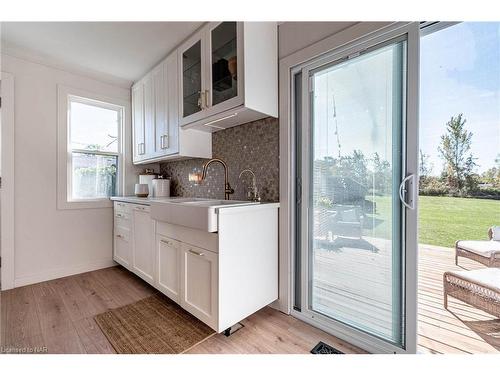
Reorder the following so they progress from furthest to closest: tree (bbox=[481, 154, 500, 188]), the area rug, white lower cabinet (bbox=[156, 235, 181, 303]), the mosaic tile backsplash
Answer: the mosaic tile backsplash < white lower cabinet (bbox=[156, 235, 181, 303]) < the area rug < tree (bbox=[481, 154, 500, 188])

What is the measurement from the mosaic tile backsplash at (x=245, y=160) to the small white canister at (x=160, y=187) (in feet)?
1.66

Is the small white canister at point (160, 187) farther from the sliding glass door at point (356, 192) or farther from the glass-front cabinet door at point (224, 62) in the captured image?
the sliding glass door at point (356, 192)

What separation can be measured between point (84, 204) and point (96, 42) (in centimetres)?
179

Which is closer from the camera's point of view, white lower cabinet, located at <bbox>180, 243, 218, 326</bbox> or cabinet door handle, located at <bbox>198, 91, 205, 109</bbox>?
white lower cabinet, located at <bbox>180, 243, 218, 326</bbox>

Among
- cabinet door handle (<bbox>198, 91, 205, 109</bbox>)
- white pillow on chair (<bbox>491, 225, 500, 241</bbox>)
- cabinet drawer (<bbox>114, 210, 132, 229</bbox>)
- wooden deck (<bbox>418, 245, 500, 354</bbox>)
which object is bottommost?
wooden deck (<bbox>418, 245, 500, 354</bbox>)

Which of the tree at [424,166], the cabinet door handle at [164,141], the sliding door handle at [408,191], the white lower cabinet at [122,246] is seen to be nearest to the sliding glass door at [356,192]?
the sliding door handle at [408,191]

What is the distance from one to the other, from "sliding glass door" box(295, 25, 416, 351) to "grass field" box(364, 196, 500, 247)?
13 mm

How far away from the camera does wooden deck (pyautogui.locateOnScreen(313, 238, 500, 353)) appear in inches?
53.9

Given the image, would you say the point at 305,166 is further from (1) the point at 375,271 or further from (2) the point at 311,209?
(1) the point at 375,271

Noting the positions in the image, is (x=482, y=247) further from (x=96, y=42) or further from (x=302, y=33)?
(x=96, y=42)

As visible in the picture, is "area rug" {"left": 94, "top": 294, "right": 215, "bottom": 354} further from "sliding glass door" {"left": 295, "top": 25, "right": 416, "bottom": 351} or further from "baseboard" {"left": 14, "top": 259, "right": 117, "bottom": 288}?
"baseboard" {"left": 14, "top": 259, "right": 117, "bottom": 288}

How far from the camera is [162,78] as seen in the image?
2438 millimetres

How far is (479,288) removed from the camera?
1.32 meters

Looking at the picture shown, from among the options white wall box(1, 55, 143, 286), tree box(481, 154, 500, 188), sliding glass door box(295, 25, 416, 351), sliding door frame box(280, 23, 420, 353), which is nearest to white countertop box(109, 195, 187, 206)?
white wall box(1, 55, 143, 286)
